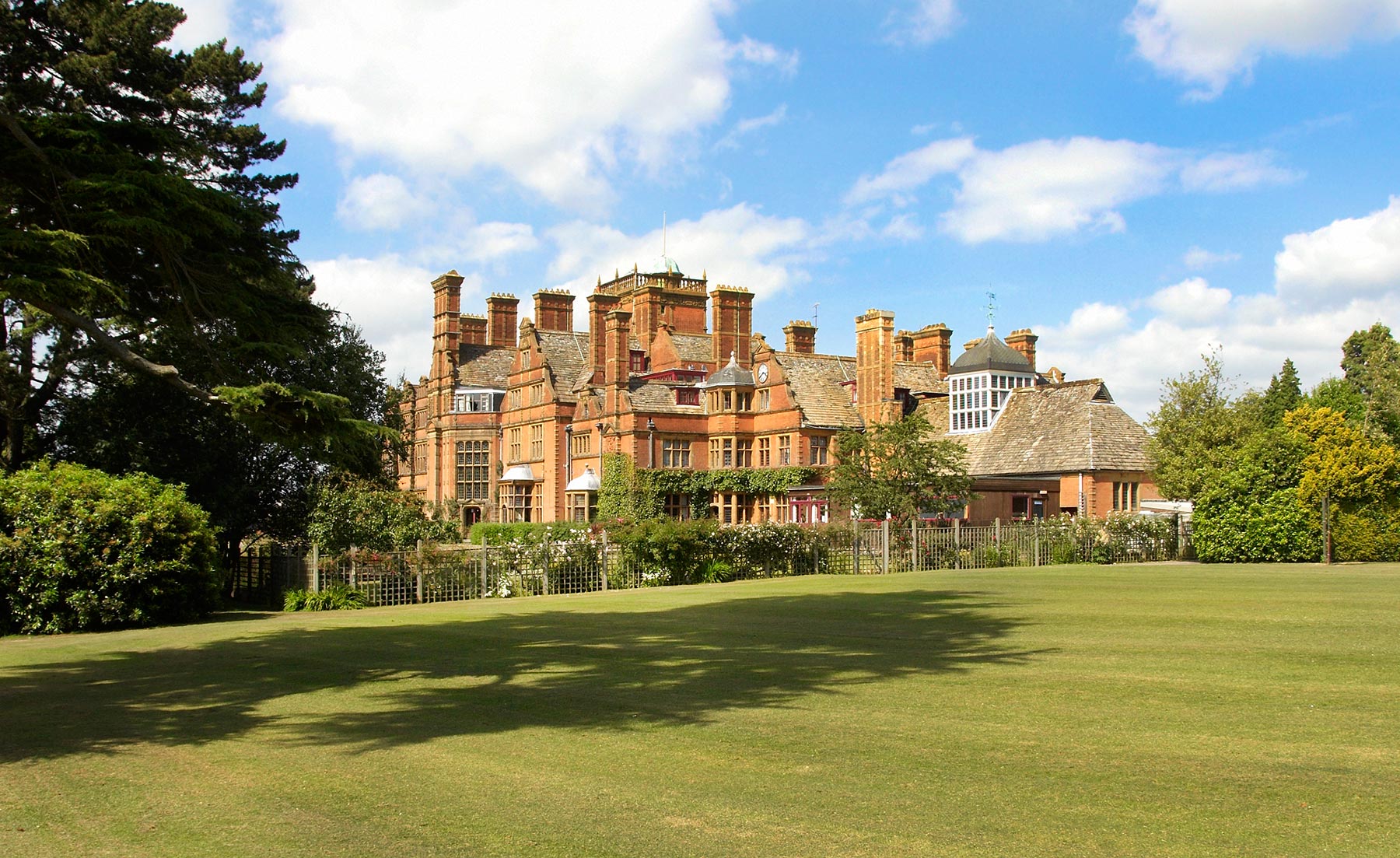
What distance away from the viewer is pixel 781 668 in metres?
13.2

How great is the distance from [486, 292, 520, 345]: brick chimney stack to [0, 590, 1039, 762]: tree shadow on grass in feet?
186

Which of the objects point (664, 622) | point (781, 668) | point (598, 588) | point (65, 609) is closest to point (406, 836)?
point (781, 668)

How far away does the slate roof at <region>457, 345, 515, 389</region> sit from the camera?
236 ft

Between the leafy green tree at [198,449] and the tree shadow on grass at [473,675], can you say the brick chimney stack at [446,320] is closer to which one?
the leafy green tree at [198,449]

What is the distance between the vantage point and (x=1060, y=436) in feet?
164

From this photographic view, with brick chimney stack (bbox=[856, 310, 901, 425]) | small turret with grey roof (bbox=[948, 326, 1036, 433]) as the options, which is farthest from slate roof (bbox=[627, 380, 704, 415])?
small turret with grey roof (bbox=[948, 326, 1036, 433])

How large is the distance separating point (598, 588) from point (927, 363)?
124 feet

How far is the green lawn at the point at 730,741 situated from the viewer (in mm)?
6684

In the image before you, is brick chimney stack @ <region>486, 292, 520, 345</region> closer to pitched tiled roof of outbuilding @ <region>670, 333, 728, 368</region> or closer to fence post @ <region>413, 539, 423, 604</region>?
pitched tiled roof of outbuilding @ <region>670, 333, 728, 368</region>

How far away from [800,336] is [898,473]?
96.7ft

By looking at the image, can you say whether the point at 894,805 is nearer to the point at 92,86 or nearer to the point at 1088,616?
the point at 1088,616

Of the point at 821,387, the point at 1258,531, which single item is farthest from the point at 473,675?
the point at 821,387

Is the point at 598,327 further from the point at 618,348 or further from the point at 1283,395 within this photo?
the point at 1283,395

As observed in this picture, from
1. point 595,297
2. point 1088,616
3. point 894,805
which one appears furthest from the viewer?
point 595,297
